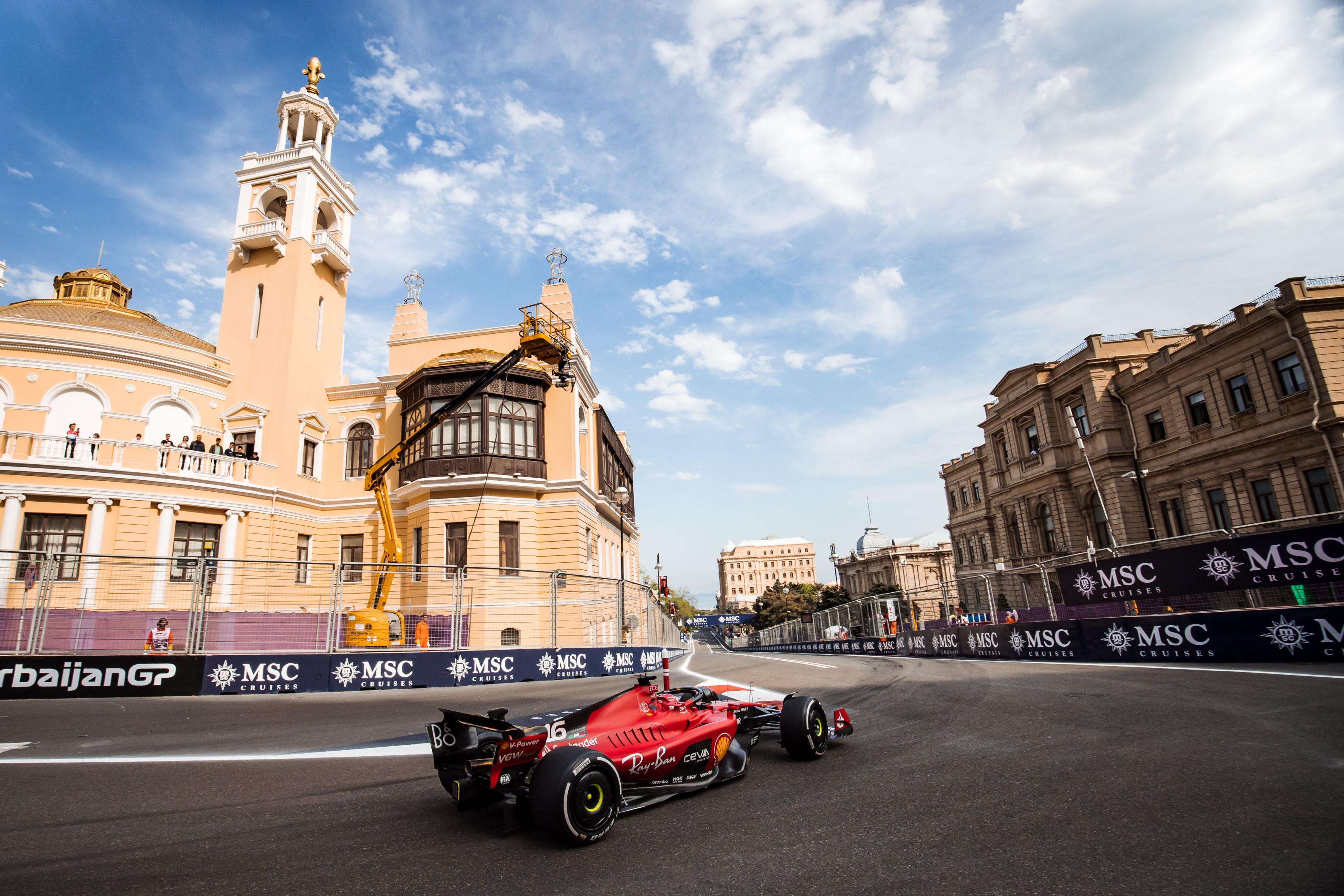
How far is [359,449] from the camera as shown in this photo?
3238 centimetres

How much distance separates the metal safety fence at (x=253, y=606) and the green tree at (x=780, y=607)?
87.7 metres

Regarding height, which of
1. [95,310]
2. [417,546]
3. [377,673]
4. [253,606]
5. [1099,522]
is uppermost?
[95,310]

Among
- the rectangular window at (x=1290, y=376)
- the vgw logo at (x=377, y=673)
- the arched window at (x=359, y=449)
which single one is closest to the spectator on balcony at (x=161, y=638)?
the vgw logo at (x=377, y=673)

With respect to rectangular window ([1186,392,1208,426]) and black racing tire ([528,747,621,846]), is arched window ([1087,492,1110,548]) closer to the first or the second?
rectangular window ([1186,392,1208,426])

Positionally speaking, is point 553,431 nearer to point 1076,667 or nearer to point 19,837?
point 1076,667

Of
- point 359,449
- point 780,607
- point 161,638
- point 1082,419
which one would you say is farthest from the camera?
point 780,607

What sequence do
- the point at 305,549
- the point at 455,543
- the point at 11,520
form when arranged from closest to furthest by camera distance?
the point at 11,520 → the point at 455,543 → the point at 305,549

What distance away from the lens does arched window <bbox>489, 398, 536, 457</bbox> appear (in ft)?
90.9

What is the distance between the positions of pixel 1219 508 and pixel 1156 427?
604 centimetres

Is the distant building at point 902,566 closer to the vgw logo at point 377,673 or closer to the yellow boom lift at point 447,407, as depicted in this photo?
the yellow boom lift at point 447,407

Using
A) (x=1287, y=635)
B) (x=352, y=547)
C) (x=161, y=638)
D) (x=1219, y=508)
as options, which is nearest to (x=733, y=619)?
(x=1219, y=508)

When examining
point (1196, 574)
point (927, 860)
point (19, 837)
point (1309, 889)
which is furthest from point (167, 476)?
point (1196, 574)

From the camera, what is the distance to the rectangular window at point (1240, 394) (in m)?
30.6

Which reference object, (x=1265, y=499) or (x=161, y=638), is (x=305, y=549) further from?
(x=1265, y=499)
